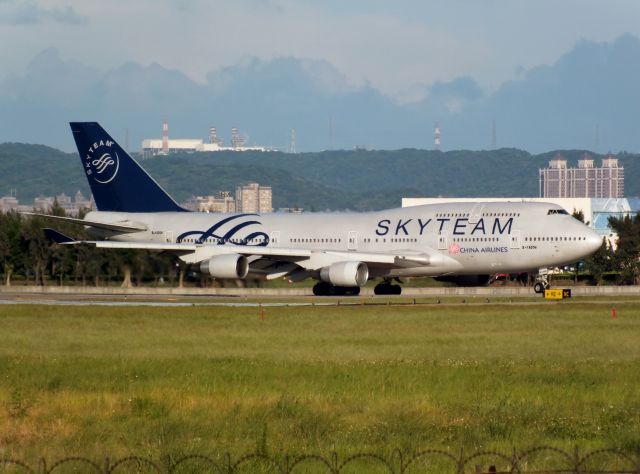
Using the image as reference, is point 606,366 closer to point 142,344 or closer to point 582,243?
point 142,344

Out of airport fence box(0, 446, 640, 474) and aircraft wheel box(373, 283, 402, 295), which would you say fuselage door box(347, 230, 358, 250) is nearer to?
aircraft wheel box(373, 283, 402, 295)

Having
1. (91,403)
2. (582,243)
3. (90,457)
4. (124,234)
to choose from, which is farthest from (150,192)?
(90,457)

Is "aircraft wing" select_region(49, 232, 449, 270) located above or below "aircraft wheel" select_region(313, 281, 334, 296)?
above

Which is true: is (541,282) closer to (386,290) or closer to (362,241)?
(386,290)

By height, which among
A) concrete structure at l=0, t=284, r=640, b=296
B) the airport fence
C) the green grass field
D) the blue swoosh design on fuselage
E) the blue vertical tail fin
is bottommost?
the airport fence

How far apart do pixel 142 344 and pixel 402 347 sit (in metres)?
7.86

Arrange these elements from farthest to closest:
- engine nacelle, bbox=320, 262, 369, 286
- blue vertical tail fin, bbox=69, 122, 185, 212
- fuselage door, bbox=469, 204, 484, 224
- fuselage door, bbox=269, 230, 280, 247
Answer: blue vertical tail fin, bbox=69, 122, 185, 212, fuselage door, bbox=269, 230, 280, 247, fuselage door, bbox=469, 204, 484, 224, engine nacelle, bbox=320, 262, 369, 286

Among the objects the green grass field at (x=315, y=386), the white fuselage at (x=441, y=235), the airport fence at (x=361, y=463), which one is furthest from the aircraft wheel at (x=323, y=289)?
the airport fence at (x=361, y=463)

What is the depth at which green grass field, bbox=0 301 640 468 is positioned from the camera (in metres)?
23.5

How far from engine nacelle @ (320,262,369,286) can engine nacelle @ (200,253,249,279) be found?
472 centimetres

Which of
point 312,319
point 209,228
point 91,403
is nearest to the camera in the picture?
Result: point 91,403

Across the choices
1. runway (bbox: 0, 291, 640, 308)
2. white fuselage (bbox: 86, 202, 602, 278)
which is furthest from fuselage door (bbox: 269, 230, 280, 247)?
runway (bbox: 0, 291, 640, 308)

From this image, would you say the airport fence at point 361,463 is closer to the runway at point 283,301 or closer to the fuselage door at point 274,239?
the runway at point 283,301

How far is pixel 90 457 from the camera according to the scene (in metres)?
21.9
